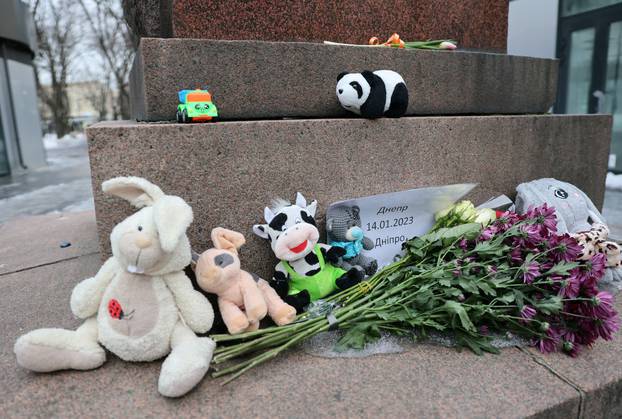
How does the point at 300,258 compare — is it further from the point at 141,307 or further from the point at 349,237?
the point at 141,307

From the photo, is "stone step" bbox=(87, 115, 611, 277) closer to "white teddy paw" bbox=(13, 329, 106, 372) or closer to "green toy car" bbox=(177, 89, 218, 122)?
"green toy car" bbox=(177, 89, 218, 122)

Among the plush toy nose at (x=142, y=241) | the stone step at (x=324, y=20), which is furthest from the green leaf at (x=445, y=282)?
the stone step at (x=324, y=20)

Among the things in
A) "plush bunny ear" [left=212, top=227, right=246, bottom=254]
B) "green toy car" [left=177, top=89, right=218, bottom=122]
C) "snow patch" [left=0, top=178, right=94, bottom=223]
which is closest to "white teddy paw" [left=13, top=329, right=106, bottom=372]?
"plush bunny ear" [left=212, top=227, right=246, bottom=254]

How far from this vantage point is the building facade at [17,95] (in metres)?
10.7

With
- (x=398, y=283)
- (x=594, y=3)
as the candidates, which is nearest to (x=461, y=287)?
(x=398, y=283)

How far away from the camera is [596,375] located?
5.44 feet

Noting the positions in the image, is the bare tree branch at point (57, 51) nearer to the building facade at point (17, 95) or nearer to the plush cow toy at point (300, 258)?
the building facade at point (17, 95)

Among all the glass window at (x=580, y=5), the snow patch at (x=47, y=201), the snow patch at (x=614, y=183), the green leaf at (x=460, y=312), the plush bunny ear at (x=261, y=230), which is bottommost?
the snow patch at (x=47, y=201)

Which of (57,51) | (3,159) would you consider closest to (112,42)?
(57,51)

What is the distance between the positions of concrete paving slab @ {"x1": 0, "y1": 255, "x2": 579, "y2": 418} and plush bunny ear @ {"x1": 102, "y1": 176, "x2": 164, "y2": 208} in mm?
630

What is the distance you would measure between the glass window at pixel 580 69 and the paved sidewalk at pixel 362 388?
8.38 m

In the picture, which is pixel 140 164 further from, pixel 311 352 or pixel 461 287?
pixel 461 287

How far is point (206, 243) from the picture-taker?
7.22 feet

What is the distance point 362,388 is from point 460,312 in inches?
18.6
